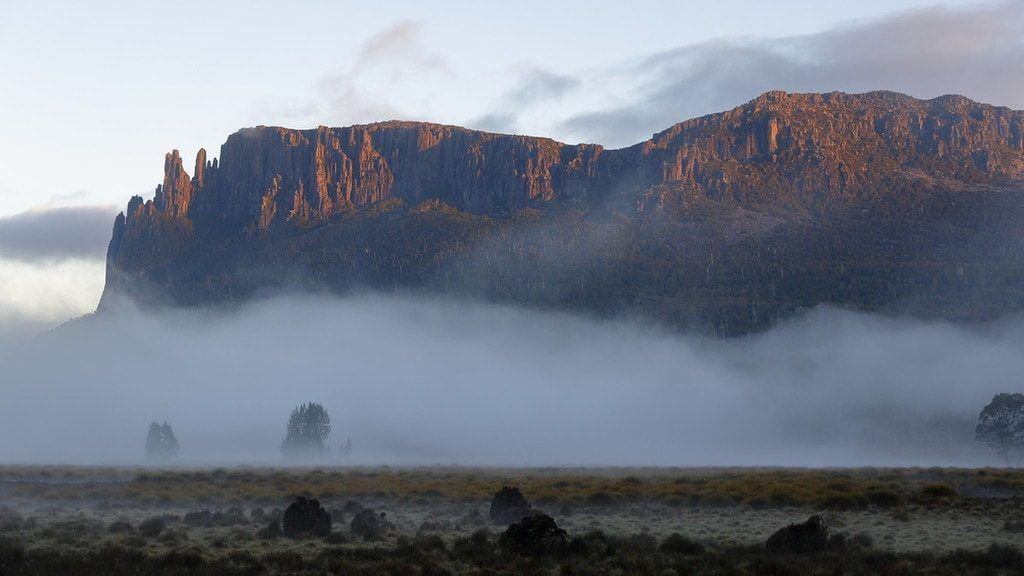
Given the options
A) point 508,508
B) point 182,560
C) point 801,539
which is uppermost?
point 508,508

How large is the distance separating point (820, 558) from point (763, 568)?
2.35 metres

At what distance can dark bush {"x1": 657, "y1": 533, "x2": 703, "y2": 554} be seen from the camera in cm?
3378

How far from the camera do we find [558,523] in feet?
136

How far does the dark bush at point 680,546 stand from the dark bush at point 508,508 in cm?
797

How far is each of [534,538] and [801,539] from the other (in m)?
8.47

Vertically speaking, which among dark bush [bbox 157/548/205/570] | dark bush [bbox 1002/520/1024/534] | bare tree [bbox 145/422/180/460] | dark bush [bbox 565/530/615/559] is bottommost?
dark bush [bbox 157/548/205/570]

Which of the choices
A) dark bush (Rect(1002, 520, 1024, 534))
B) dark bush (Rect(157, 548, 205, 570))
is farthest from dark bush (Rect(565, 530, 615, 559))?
dark bush (Rect(1002, 520, 1024, 534))

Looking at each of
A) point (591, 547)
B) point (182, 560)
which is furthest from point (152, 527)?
point (591, 547)

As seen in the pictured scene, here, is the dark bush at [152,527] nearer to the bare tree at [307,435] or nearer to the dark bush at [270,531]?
the dark bush at [270,531]

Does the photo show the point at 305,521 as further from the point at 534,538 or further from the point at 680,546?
the point at 680,546

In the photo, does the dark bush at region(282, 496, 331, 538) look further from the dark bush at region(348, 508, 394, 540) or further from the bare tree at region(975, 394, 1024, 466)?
the bare tree at region(975, 394, 1024, 466)

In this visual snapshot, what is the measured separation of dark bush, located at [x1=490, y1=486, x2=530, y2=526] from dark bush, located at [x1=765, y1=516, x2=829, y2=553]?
35.0 ft

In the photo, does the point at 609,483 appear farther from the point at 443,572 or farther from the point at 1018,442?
the point at 1018,442

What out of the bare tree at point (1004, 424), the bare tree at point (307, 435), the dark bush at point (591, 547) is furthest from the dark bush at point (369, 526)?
the bare tree at point (307, 435)
